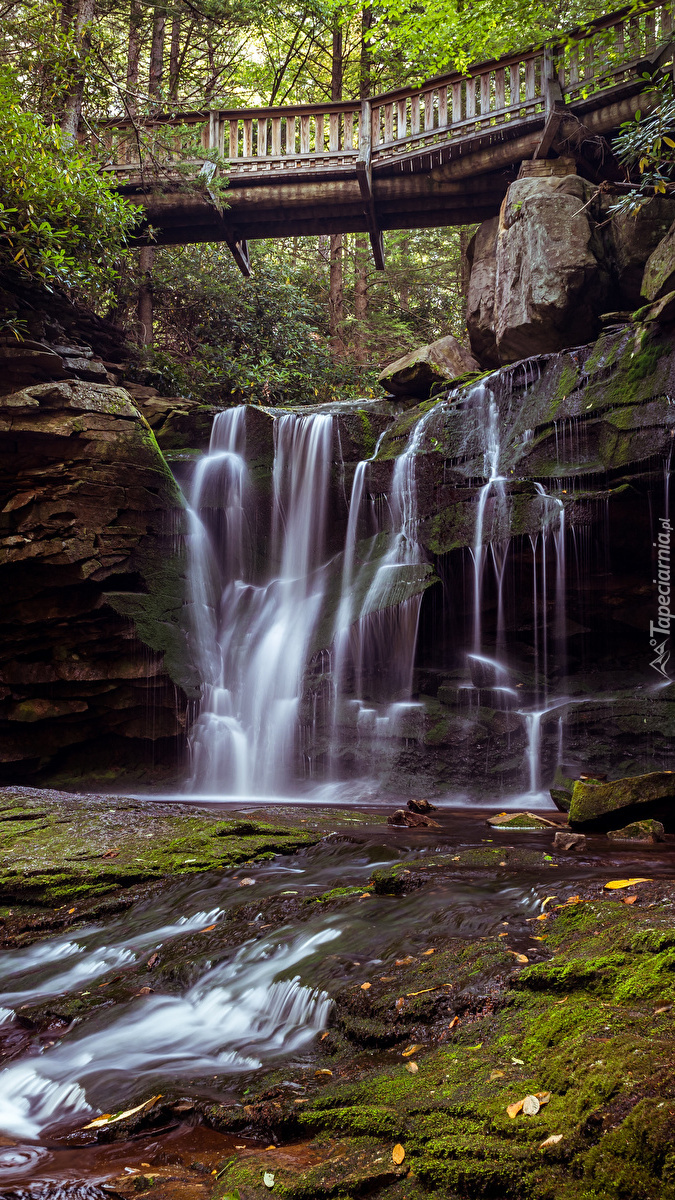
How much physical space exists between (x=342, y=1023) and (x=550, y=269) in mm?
11765

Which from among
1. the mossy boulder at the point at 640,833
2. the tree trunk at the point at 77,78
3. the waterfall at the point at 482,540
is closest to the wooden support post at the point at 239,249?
the tree trunk at the point at 77,78

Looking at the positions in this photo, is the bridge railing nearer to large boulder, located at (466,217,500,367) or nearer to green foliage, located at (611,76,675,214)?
green foliage, located at (611,76,675,214)

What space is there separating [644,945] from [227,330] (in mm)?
16945

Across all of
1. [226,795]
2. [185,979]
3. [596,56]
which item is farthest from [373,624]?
[596,56]

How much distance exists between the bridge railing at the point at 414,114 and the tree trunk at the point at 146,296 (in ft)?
6.94

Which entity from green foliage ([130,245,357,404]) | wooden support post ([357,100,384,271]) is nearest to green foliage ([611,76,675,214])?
wooden support post ([357,100,384,271])

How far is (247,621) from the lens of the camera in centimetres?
1132

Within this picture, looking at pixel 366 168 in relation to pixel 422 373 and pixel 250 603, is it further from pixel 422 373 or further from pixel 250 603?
pixel 250 603

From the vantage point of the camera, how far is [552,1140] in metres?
1.60

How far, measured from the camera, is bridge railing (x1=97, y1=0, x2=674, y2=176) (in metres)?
11.9

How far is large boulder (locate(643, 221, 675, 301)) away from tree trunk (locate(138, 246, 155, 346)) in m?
10.4

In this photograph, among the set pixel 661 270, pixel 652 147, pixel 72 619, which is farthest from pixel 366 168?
pixel 72 619

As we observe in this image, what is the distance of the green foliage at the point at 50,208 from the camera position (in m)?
10.1

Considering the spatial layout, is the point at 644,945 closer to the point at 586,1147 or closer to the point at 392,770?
the point at 586,1147
